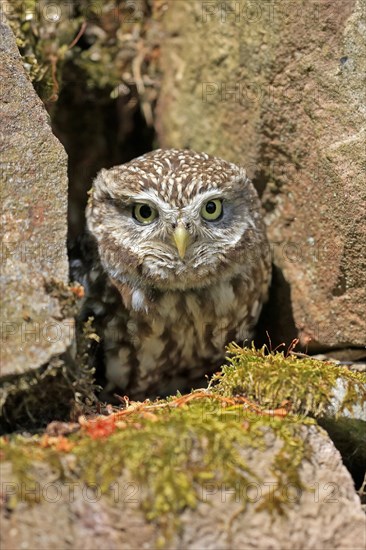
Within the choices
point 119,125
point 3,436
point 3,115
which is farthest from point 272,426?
point 119,125

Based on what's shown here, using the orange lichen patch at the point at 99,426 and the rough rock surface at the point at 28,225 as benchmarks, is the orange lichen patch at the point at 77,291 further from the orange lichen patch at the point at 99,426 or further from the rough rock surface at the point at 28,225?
the orange lichen patch at the point at 99,426

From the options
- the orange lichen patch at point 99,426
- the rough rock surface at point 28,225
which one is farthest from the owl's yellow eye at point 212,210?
the orange lichen patch at point 99,426

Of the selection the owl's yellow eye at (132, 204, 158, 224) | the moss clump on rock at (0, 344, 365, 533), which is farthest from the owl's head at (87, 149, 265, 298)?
the moss clump on rock at (0, 344, 365, 533)

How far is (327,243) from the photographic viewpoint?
3.63 meters

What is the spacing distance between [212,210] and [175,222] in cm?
25

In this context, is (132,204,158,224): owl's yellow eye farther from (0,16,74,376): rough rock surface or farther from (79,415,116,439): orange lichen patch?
(79,415,116,439): orange lichen patch

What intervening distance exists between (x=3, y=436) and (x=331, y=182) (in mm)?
1858

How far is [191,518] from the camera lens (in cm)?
234

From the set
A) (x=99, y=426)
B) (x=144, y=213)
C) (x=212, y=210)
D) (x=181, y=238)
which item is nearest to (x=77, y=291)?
(x=99, y=426)

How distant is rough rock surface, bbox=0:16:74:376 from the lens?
263 cm

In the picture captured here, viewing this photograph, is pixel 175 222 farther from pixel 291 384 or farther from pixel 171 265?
pixel 291 384

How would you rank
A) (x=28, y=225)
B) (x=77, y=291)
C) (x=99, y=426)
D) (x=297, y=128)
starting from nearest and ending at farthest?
(x=99, y=426) → (x=77, y=291) → (x=28, y=225) → (x=297, y=128)

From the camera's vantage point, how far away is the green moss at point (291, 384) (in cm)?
281

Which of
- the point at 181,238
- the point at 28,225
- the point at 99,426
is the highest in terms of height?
the point at 28,225
